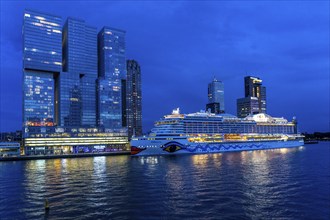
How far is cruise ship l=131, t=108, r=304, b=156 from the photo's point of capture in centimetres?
10281

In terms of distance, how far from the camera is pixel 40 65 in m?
156

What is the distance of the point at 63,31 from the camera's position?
18025 centimetres

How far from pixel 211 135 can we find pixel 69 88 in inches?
3371

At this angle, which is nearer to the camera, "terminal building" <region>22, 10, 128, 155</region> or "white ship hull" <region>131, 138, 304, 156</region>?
"white ship hull" <region>131, 138, 304, 156</region>

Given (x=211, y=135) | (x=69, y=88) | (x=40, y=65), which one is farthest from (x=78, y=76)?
(x=211, y=135)

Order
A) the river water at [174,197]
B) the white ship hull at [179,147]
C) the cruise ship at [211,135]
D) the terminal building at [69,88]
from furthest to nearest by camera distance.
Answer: the terminal building at [69,88] < the cruise ship at [211,135] < the white ship hull at [179,147] < the river water at [174,197]

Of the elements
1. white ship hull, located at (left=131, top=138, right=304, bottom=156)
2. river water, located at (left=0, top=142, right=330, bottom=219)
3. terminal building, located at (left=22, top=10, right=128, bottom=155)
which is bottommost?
river water, located at (left=0, top=142, right=330, bottom=219)

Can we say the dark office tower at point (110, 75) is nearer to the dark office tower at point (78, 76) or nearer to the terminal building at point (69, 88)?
the terminal building at point (69, 88)

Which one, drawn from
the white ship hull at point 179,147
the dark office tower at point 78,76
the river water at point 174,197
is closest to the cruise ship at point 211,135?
the white ship hull at point 179,147

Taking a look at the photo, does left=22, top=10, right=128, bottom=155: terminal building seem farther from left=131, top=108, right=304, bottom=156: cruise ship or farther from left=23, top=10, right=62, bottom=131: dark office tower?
left=131, top=108, right=304, bottom=156: cruise ship

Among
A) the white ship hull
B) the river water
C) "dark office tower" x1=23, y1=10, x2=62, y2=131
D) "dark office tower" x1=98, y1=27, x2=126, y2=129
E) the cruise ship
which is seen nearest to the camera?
the river water

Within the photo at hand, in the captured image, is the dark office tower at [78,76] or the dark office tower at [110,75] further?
the dark office tower at [110,75]

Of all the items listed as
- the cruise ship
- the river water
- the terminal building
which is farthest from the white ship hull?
the terminal building

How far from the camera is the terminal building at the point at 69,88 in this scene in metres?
148
